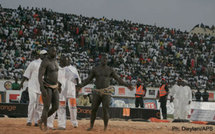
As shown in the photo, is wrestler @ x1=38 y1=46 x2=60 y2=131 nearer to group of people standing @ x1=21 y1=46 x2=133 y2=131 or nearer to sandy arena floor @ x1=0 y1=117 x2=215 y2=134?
Answer: group of people standing @ x1=21 y1=46 x2=133 y2=131

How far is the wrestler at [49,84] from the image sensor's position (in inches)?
436

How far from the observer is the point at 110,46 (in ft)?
139

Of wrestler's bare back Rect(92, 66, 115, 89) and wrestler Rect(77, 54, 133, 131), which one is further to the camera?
wrestler's bare back Rect(92, 66, 115, 89)

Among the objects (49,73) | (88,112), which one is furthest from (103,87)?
(88,112)

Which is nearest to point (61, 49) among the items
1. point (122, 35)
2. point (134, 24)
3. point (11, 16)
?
point (11, 16)

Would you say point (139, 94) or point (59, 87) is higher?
point (139, 94)

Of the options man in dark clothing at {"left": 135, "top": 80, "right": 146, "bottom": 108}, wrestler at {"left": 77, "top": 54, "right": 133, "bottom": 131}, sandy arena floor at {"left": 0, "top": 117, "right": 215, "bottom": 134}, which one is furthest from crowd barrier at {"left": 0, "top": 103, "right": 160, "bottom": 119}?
wrestler at {"left": 77, "top": 54, "right": 133, "bottom": 131}

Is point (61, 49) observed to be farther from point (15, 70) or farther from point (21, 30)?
point (15, 70)

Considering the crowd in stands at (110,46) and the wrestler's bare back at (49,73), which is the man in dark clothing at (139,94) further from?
the wrestler's bare back at (49,73)

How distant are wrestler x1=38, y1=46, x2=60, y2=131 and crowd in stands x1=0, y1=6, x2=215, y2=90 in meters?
20.6

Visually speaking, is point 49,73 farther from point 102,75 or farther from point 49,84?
point 102,75

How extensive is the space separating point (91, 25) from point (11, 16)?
30.8 feet

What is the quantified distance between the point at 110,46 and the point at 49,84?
31239mm

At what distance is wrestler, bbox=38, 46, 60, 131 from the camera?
11070mm
